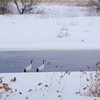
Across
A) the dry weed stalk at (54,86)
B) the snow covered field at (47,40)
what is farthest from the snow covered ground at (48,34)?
the dry weed stalk at (54,86)

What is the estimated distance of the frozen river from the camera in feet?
36.1

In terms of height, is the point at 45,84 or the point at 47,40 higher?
Answer: the point at 45,84

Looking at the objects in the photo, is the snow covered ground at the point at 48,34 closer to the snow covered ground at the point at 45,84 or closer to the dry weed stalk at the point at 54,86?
the snow covered ground at the point at 45,84

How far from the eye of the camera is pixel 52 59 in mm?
12484

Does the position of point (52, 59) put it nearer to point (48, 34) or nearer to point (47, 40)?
point (47, 40)

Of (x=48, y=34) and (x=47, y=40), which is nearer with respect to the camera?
(x=47, y=40)

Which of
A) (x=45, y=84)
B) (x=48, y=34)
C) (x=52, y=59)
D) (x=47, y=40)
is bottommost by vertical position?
(x=48, y=34)

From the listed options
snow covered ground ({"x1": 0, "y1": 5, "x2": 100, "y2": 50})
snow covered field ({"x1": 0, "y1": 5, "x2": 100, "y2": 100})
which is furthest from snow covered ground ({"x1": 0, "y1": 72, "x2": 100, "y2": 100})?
snow covered ground ({"x1": 0, "y1": 5, "x2": 100, "y2": 50})

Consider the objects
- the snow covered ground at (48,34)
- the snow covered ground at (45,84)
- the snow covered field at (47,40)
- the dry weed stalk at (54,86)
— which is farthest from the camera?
the snow covered ground at (48,34)

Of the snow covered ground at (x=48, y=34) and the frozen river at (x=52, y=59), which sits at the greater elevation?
the frozen river at (x=52, y=59)

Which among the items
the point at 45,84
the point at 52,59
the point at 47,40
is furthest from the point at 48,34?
the point at 45,84

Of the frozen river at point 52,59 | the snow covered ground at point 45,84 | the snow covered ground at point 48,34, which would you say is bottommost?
the snow covered ground at point 48,34

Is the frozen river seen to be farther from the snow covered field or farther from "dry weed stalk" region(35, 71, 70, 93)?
"dry weed stalk" region(35, 71, 70, 93)

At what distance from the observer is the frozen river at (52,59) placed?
36.1ft
